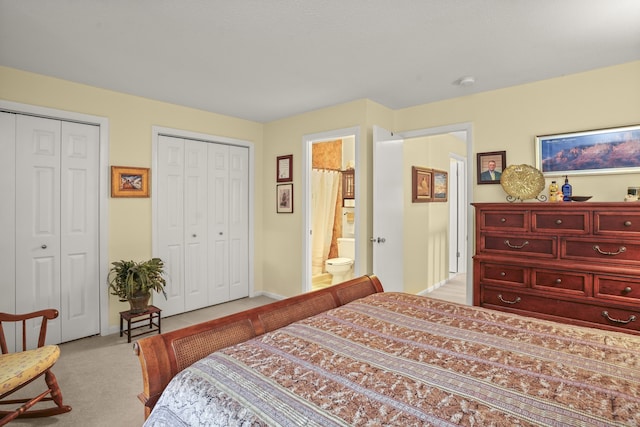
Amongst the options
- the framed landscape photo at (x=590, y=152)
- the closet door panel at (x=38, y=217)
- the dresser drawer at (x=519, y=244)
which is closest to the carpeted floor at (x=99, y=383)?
the closet door panel at (x=38, y=217)

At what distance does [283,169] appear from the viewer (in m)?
4.59

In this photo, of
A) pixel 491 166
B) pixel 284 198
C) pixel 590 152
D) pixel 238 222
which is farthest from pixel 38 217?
pixel 590 152

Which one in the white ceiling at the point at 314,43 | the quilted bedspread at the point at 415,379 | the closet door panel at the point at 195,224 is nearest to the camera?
the quilted bedspread at the point at 415,379

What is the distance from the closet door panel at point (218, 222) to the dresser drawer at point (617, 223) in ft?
12.6

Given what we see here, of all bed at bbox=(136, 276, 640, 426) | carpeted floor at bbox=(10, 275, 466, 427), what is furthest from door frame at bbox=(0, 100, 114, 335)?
bed at bbox=(136, 276, 640, 426)

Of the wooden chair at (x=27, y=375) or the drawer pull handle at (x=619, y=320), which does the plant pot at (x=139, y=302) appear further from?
the drawer pull handle at (x=619, y=320)

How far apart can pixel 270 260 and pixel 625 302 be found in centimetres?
375

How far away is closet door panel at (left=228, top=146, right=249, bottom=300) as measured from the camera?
Answer: 180 inches

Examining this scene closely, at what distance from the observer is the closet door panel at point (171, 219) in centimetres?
390

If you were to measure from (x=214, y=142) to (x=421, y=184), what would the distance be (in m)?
2.82

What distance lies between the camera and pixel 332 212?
18.8ft

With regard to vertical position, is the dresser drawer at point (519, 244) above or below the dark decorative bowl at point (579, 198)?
below

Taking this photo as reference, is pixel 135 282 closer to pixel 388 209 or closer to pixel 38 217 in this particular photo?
pixel 38 217

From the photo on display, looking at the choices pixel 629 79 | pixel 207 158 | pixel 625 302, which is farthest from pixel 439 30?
pixel 207 158
